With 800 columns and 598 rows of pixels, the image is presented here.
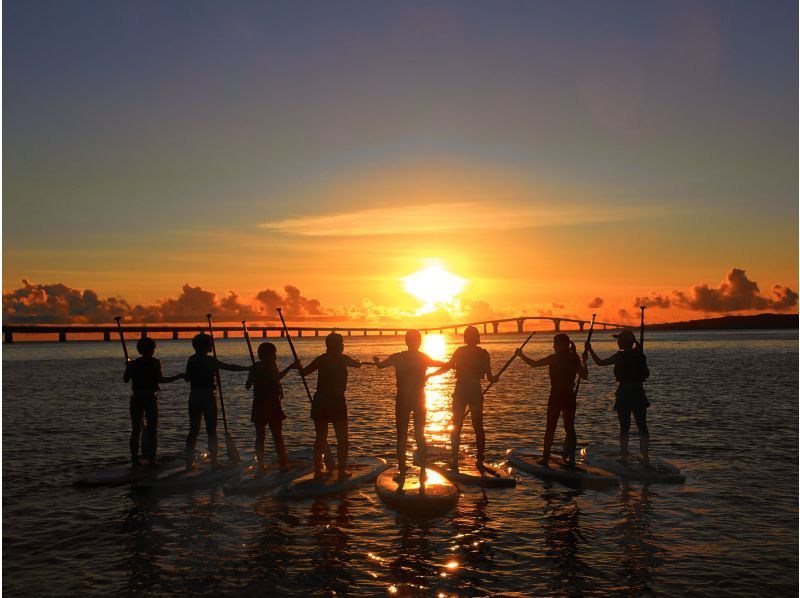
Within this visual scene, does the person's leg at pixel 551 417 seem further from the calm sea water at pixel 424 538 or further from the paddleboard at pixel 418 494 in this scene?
the paddleboard at pixel 418 494

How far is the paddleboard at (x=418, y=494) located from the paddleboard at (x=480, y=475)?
0.88m

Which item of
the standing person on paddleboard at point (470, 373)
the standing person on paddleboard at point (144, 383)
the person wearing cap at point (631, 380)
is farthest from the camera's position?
the standing person on paddleboard at point (144, 383)

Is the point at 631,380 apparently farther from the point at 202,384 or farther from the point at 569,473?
the point at 202,384

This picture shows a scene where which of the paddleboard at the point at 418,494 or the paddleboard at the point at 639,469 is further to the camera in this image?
the paddleboard at the point at 639,469

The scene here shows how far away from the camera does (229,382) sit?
48.8m

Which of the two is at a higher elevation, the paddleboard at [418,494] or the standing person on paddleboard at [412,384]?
the standing person on paddleboard at [412,384]

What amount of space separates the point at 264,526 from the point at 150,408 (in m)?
5.32

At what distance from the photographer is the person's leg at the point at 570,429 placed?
14.1m

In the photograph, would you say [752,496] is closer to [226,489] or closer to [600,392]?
[226,489]

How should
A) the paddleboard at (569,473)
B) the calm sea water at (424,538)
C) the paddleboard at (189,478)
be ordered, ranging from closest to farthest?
the calm sea water at (424,538) → the paddleboard at (569,473) → the paddleboard at (189,478)

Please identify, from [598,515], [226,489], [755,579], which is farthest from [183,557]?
[755,579]

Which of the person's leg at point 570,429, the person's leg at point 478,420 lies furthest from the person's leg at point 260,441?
the person's leg at point 570,429

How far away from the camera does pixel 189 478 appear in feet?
46.9

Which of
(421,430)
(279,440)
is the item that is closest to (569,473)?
(421,430)
